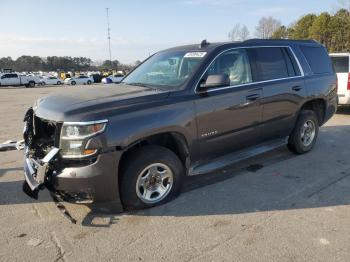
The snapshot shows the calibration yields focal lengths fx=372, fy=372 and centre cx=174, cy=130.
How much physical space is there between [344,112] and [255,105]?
289 inches

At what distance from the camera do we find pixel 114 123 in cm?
374

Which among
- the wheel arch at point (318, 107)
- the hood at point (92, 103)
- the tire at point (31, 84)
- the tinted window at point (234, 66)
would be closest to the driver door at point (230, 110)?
the tinted window at point (234, 66)

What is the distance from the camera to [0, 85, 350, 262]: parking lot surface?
338 centimetres

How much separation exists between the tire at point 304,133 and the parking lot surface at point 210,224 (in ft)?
2.64

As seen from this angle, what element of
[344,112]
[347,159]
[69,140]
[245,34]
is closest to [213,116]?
[69,140]

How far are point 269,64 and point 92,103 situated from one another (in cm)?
292

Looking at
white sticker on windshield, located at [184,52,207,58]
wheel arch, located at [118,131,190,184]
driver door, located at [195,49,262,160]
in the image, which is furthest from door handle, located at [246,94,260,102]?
wheel arch, located at [118,131,190,184]

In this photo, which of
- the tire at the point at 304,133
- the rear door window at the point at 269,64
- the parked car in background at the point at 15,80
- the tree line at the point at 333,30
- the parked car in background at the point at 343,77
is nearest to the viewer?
the rear door window at the point at 269,64

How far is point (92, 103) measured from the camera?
3.92 m

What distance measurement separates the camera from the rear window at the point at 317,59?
21.1 feet

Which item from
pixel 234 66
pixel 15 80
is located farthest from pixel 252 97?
pixel 15 80

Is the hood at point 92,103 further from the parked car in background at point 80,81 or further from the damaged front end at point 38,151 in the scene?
the parked car in background at point 80,81

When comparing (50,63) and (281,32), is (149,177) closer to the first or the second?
(281,32)

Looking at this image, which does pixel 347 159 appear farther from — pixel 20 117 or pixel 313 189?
pixel 20 117
